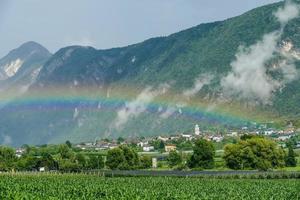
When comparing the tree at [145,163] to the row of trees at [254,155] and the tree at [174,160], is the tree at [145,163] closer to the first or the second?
the tree at [174,160]

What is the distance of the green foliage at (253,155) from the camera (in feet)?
476

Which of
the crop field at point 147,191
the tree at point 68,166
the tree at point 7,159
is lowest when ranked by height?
the crop field at point 147,191

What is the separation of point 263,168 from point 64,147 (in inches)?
2620

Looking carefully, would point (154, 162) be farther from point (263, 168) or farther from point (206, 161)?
point (263, 168)

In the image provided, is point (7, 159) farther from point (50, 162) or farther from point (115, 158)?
point (115, 158)

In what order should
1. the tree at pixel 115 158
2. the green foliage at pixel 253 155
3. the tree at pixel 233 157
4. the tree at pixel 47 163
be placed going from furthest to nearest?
the tree at pixel 47 163 < the tree at pixel 115 158 < the tree at pixel 233 157 < the green foliage at pixel 253 155

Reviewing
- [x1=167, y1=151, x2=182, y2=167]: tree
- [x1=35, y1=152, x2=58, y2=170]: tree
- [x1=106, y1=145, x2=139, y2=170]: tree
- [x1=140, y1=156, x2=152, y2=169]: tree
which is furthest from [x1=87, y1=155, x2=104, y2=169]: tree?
[x1=167, y1=151, x2=182, y2=167]: tree

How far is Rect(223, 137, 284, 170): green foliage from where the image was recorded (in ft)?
476

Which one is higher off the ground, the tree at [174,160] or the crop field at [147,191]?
the tree at [174,160]

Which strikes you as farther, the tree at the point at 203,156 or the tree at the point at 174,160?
the tree at the point at 174,160

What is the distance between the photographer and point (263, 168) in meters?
145

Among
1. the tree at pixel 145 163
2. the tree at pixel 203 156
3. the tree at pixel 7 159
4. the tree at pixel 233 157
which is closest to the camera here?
the tree at pixel 233 157

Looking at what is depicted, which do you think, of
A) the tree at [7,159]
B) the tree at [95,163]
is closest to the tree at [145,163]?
the tree at [95,163]

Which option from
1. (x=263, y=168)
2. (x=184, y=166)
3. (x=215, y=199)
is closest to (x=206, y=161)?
(x=184, y=166)
